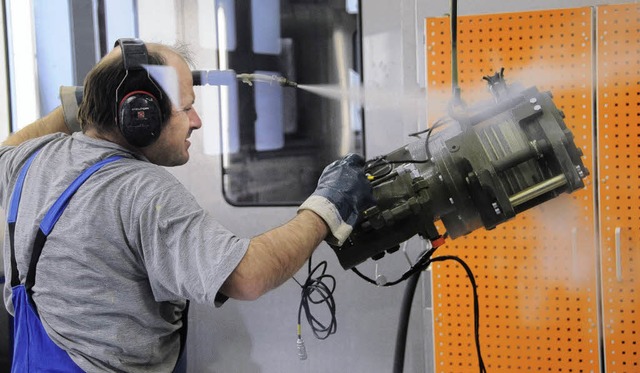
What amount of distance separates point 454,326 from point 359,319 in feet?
2.23

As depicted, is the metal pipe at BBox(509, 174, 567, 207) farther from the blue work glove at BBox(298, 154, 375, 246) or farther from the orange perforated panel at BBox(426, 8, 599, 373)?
the orange perforated panel at BBox(426, 8, 599, 373)

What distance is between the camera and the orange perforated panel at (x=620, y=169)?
2072 millimetres

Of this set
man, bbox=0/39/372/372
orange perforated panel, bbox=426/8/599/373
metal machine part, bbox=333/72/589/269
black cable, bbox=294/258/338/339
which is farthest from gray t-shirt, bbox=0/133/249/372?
orange perforated panel, bbox=426/8/599/373

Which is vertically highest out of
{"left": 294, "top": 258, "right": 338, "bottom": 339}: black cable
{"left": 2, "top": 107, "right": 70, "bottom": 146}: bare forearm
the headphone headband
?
the headphone headband

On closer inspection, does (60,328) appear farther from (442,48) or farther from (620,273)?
(620,273)

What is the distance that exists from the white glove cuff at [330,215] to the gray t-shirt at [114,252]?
0.56 feet

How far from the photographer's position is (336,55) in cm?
276

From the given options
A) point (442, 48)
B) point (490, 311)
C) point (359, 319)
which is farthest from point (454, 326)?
point (442, 48)

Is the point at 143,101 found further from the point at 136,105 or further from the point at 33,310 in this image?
the point at 33,310

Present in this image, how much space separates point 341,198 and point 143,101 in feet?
1.61

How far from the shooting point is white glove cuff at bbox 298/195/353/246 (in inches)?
57.4

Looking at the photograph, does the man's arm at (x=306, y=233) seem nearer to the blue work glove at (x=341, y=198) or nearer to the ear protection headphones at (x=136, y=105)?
the blue work glove at (x=341, y=198)

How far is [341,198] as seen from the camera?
149cm

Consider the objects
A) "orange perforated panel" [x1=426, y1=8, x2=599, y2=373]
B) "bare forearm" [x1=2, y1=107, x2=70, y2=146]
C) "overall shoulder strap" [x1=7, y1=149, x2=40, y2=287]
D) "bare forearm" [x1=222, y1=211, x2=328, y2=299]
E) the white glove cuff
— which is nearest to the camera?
"bare forearm" [x1=222, y1=211, x2=328, y2=299]
